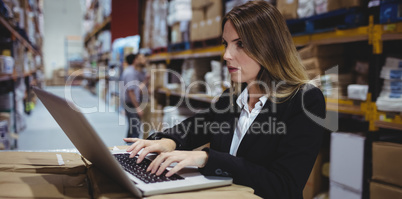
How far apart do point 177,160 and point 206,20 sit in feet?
9.74

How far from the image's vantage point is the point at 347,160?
7.22ft

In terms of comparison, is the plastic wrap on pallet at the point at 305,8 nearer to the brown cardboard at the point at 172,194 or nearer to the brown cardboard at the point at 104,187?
the brown cardboard at the point at 172,194

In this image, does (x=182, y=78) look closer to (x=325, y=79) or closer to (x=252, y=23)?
(x=325, y=79)

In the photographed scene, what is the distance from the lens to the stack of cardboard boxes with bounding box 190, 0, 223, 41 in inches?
136

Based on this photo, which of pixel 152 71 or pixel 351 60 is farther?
pixel 152 71

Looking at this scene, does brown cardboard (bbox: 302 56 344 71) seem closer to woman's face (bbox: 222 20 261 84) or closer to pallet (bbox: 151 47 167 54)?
woman's face (bbox: 222 20 261 84)

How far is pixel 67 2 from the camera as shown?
61.8 ft

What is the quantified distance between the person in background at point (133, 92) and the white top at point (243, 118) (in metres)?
3.66

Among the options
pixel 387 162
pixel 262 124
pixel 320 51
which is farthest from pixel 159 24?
pixel 262 124

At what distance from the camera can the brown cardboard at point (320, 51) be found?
2391 mm

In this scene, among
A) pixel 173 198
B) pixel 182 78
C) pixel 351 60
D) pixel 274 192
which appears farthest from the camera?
pixel 182 78

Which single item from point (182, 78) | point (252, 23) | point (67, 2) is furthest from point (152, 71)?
point (67, 2)

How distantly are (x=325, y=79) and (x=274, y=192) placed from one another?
1610 millimetres

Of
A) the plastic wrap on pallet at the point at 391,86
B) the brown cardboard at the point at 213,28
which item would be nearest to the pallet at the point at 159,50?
the brown cardboard at the point at 213,28
